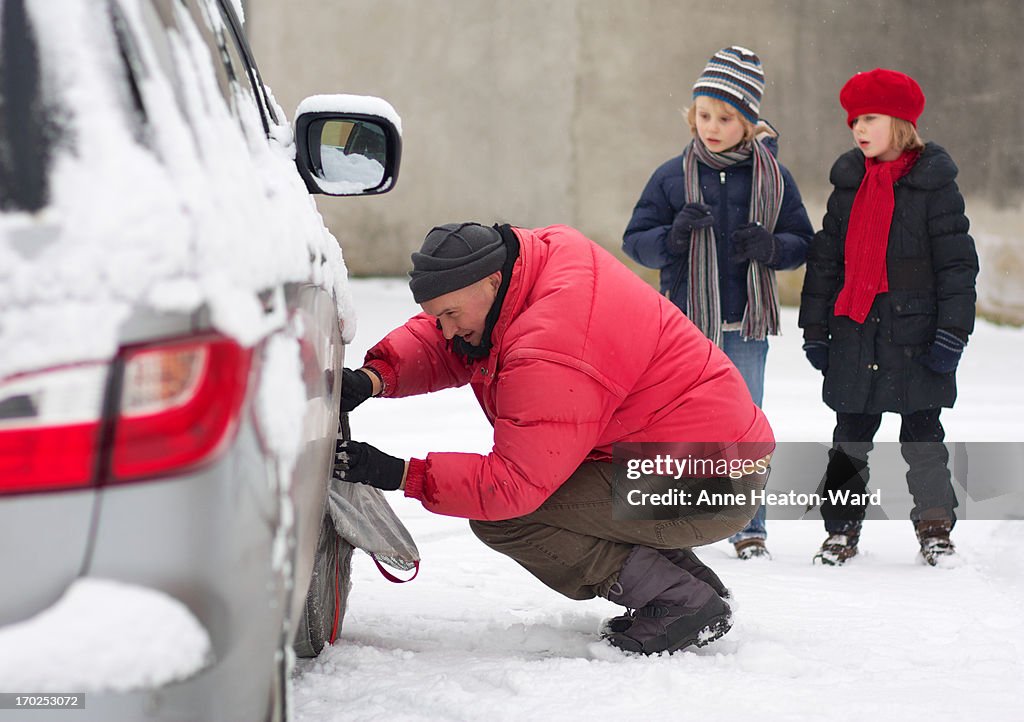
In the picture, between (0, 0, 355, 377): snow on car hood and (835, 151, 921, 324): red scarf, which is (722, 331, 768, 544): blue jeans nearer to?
(835, 151, 921, 324): red scarf

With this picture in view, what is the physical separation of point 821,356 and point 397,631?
79.0 inches

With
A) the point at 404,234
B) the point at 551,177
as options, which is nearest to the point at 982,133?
the point at 551,177

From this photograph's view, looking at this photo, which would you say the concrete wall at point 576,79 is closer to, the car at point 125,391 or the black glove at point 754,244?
the black glove at point 754,244

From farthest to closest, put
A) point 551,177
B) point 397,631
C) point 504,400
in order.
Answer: point 551,177, point 397,631, point 504,400

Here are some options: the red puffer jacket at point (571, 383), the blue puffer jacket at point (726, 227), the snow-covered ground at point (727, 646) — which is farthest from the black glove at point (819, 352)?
the red puffer jacket at point (571, 383)

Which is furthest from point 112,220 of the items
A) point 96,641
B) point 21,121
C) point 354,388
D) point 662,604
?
point 662,604

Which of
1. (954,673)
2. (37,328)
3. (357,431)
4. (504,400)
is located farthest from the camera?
(357,431)

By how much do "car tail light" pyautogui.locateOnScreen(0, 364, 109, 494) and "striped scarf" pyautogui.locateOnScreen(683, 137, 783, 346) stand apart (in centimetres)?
319

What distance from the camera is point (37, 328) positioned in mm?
914

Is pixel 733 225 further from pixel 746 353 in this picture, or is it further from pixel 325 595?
pixel 325 595

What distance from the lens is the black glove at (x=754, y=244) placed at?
12.7 feet

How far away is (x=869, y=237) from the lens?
3.78 m

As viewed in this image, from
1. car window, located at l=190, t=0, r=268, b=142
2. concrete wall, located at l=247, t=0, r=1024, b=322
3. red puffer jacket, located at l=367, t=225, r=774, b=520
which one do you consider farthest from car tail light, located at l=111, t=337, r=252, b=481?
concrete wall, located at l=247, t=0, r=1024, b=322

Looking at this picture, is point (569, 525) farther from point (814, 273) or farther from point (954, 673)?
point (814, 273)
